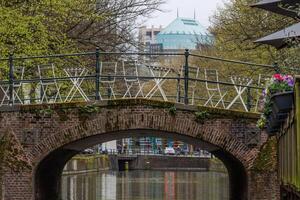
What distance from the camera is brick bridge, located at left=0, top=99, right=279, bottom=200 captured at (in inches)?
854

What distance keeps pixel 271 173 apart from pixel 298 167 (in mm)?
11279

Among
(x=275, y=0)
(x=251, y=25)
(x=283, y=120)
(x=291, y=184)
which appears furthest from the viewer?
(x=251, y=25)

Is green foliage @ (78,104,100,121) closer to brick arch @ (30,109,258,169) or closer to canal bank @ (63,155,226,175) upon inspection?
brick arch @ (30,109,258,169)

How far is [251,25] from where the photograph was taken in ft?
118

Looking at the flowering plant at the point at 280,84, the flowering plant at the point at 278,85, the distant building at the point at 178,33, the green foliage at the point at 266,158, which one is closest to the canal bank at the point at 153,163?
the green foliage at the point at 266,158

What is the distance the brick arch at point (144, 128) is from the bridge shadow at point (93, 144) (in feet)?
0.98

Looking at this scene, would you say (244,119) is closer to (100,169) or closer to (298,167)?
(298,167)

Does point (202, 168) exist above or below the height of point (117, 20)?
below

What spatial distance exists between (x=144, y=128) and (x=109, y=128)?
790 millimetres

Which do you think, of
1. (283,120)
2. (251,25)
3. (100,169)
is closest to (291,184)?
(283,120)

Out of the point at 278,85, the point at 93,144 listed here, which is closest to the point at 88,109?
the point at 93,144

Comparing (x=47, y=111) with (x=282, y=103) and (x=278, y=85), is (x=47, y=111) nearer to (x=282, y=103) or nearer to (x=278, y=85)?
(x=278, y=85)

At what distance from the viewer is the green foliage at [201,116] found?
71.3 feet

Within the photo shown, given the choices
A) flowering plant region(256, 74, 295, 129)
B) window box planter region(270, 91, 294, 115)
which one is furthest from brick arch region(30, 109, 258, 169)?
window box planter region(270, 91, 294, 115)
